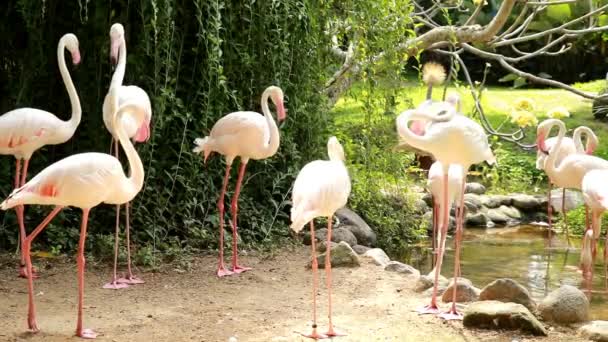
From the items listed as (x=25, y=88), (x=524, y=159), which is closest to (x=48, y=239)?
(x=25, y=88)

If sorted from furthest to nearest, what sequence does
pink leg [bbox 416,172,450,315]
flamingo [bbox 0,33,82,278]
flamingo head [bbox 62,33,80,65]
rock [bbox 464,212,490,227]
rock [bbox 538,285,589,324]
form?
rock [bbox 464,212,490,227] → flamingo head [bbox 62,33,80,65] → flamingo [bbox 0,33,82,278] → pink leg [bbox 416,172,450,315] → rock [bbox 538,285,589,324]

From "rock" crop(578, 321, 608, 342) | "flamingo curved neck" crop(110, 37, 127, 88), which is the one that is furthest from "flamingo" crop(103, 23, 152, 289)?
"rock" crop(578, 321, 608, 342)

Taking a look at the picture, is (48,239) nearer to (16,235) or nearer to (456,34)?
(16,235)

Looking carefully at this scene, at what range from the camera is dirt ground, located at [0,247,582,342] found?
4.91m

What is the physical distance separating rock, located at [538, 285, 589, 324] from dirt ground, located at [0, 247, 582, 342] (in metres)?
0.13

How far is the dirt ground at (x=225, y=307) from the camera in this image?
4.91 meters

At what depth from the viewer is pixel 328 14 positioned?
8.44 meters

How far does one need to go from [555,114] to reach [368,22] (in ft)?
11.2

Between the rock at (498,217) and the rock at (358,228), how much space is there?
3.09m

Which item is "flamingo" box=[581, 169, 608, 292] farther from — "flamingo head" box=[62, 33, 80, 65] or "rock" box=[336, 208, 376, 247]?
"flamingo head" box=[62, 33, 80, 65]

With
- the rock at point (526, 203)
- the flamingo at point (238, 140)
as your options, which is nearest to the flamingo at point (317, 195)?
the flamingo at point (238, 140)

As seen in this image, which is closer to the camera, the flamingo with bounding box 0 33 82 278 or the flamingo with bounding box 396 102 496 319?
the flamingo with bounding box 396 102 496 319

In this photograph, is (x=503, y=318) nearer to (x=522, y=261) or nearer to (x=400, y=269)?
(x=400, y=269)

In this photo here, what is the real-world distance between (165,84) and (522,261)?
3947 millimetres
